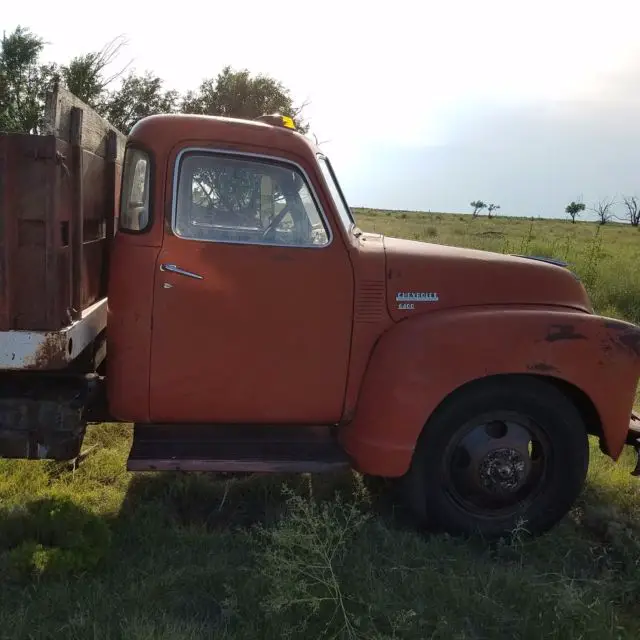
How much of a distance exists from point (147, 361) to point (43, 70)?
13.1 meters

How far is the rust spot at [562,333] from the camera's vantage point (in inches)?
131

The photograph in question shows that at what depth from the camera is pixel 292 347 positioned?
3.27m

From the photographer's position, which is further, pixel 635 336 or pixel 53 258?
pixel 635 336

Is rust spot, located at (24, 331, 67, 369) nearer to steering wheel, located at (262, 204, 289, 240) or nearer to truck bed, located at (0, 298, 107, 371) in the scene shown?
truck bed, located at (0, 298, 107, 371)

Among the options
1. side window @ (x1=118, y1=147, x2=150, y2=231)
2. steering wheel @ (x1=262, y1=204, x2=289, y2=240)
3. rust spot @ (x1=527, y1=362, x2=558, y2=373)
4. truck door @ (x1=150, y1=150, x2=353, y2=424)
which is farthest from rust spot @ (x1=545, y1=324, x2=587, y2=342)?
side window @ (x1=118, y1=147, x2=150, y2=231)

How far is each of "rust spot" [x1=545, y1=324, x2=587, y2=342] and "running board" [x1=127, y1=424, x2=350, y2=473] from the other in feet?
4.01

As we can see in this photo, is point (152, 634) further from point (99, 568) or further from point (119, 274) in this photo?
point (119, 274)

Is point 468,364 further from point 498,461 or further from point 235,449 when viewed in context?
point 235,449

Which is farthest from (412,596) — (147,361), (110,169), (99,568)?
(110,169)

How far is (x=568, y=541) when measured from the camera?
350 centimetres

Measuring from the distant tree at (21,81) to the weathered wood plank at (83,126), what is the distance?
9.47 m

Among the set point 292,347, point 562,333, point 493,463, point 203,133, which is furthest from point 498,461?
point 203,133

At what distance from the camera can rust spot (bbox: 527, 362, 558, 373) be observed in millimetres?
3296

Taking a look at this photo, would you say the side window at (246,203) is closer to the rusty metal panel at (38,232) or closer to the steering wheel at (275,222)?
the steering wheel at (275,222)
